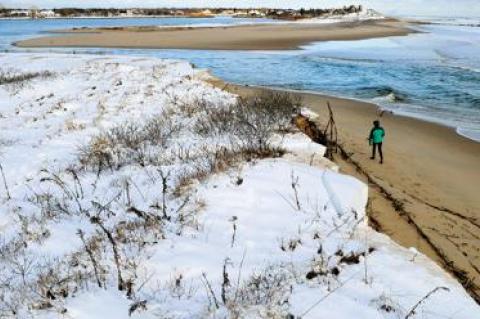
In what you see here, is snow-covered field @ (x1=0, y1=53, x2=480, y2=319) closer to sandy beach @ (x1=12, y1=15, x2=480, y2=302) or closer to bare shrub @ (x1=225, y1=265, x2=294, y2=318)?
bare shrub @ (x1=225, y1=265, x2=294, y2=318)

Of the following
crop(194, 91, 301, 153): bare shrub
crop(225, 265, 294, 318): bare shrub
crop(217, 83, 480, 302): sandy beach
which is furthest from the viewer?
crop(194, 91, 301, 153): bare shrub

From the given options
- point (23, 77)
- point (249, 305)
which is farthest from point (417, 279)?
point (23, 77)

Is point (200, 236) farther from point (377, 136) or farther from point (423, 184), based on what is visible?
point (377, 136)

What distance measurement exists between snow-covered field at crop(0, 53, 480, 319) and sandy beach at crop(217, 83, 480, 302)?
1.29m

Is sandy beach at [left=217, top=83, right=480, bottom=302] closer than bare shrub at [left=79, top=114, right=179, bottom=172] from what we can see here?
Yes

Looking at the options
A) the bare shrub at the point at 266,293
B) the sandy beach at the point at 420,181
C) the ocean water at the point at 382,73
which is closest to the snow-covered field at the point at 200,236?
the bare shrub at the point at 266,293

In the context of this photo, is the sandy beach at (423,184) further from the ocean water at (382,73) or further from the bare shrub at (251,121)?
the bare shrub at (251,121)

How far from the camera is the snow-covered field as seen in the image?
419 cm

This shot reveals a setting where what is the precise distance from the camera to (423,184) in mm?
10414

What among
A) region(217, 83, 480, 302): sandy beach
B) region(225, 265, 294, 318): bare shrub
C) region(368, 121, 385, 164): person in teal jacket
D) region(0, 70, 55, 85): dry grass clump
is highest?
region(0, 70, 55, 85): dry grass clump

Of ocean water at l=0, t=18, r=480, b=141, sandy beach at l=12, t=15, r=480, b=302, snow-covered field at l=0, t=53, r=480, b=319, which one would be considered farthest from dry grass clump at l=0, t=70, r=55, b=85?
snow-covered field at l=0, t=53, r=480, b=319

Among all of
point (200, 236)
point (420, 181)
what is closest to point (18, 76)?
point (420, 181)

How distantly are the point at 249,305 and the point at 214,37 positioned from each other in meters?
52.2

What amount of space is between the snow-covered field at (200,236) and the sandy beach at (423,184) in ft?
4.25
